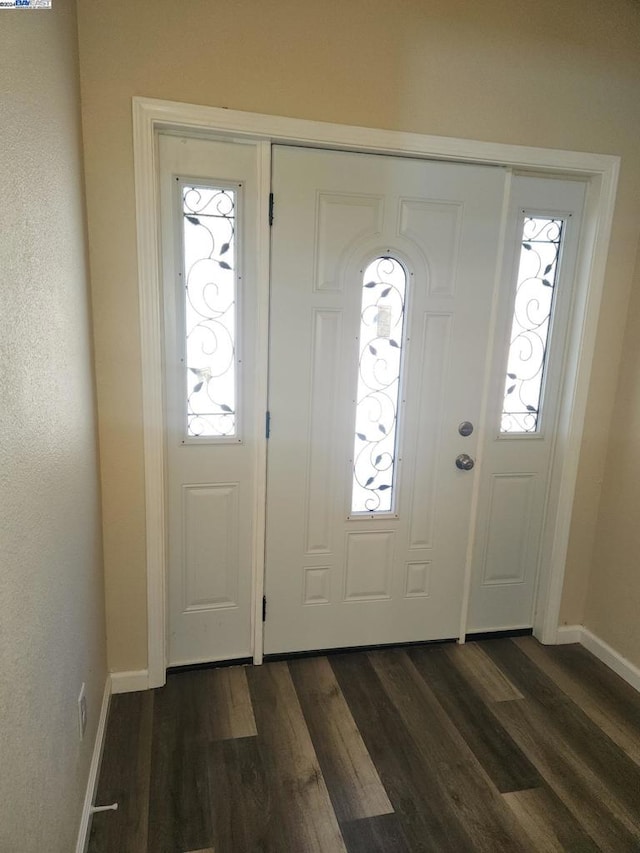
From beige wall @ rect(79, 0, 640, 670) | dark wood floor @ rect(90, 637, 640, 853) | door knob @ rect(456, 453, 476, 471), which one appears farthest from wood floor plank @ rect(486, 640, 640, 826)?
beige wall @ rect(79, 0, 640, 670)

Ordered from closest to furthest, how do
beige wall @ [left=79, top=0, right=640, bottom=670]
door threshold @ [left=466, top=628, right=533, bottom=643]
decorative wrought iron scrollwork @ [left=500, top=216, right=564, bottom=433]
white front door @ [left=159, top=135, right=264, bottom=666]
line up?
1. beige wall @ [left=79, top=0, right=640, bottom=670]
2. white front door @ [left=159, top=135, right=264, bottom=666]
3. decorative wrought iron scrollwork @ [left=500, top=216, right=564, bottom=433]
4. door threshold @ [left=466, top=628, right=533, bottom=643]

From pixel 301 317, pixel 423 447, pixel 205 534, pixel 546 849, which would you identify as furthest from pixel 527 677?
pixel 301 317

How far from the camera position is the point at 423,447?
7.39 ft

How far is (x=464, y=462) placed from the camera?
2281 mm

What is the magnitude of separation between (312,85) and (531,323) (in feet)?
4.16

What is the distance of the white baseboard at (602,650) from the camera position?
2252mm

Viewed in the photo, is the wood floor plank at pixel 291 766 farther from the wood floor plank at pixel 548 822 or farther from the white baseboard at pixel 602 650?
the white baseboard at pixel 602 650

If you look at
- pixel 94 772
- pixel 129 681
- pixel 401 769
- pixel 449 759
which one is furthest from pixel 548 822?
pixel 129 681

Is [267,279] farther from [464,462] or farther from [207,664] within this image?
[207,664]

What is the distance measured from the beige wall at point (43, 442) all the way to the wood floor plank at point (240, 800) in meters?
0.41

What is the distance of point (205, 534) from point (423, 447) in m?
0.98

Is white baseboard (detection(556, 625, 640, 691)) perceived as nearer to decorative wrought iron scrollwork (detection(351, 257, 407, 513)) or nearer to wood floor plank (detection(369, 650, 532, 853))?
wood floor plank (detection(369, 650, 532, 853))

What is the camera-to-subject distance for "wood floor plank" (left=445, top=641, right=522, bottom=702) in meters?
2.15

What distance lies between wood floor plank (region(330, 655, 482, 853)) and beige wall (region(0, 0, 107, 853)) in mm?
935
